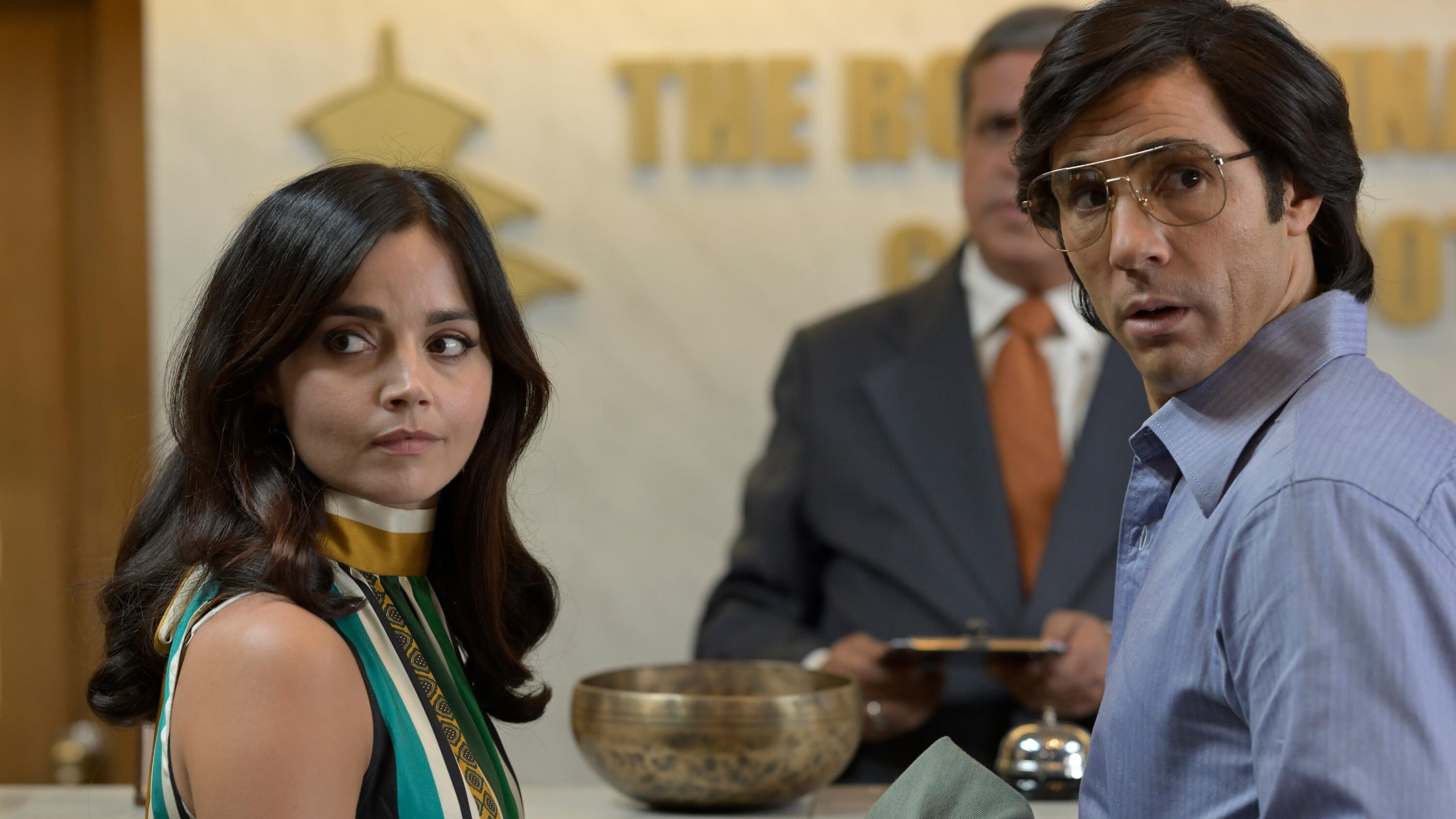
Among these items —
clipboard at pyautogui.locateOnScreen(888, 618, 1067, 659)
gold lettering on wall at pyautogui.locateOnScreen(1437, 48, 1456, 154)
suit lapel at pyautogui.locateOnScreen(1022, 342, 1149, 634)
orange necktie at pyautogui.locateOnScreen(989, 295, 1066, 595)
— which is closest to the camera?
clipboard at pyautogui.locateOnScreen(888, 618, 1067, 659)

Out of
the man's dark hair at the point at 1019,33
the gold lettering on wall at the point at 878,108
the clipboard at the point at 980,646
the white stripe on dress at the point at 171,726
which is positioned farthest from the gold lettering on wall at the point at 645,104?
the white stripe on dress at the point at 171,726

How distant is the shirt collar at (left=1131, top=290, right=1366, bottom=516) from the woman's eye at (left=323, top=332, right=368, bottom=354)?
2.14ft

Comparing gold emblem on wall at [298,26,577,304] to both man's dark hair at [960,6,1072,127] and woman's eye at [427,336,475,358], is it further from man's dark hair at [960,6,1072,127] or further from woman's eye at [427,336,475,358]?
woman's eye at [427,336,475,358]

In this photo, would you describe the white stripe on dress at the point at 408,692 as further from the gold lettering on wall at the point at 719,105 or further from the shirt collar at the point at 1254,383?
the gold lettering on wall at the point at 719,105

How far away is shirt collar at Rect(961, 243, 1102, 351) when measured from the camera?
2.47 metres

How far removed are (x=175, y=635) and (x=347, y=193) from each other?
1.26 feet

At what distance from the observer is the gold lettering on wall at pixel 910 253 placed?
3182 mm

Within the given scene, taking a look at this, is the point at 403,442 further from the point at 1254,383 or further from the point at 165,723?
the point at 1254,383

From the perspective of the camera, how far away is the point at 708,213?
3242mm

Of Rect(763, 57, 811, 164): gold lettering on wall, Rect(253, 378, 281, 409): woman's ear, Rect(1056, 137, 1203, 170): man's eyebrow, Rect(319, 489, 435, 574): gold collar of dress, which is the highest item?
Rect(763, 57, 811, 164): gold lettering on wall

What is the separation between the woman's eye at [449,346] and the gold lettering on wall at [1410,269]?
2525 mm

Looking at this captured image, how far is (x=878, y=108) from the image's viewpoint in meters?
3.17

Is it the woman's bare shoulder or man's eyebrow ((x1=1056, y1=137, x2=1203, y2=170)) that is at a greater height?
man's eyebrow ((x1=1056, y1=137, x2=1203, y2=170))

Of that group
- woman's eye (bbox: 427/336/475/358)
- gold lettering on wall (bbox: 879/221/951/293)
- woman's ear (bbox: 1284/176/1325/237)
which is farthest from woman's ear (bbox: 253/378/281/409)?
gold lettering on wall (bbox: 879/221/951/293)
